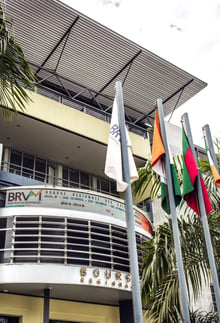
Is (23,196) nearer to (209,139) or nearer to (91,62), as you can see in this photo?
(209,139)

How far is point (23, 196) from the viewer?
14.9 metres

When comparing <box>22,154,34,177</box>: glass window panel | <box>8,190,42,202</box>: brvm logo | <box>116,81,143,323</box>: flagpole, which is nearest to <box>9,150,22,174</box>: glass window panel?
<box>22,154,34,177</box>: glass window panel

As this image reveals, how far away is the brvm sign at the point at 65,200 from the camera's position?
14.9 m

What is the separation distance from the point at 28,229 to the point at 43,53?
10.6 meters

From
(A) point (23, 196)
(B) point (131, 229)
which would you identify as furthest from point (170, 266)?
(A) point (23, 196)

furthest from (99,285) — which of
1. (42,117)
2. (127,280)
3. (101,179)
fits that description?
(101,179)

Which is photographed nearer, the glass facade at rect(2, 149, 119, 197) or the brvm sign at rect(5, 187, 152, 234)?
the brvm sign at rect(5, 187, 152, 234)

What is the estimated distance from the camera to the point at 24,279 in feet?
43.6

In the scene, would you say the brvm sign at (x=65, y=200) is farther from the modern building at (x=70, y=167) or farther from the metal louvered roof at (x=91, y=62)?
the metal louvered roof at (x=91, y=62)

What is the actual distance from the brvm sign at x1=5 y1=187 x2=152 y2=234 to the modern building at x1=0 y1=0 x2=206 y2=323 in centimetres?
4

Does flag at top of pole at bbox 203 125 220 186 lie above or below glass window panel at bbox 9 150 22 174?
below

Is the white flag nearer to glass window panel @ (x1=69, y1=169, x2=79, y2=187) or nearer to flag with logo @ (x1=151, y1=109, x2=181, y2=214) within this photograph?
flag with logo @ (x1=151, y1=109, x2=181, y2=214)

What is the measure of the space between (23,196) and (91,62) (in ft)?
31.5

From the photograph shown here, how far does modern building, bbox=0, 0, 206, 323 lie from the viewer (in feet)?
46.6
